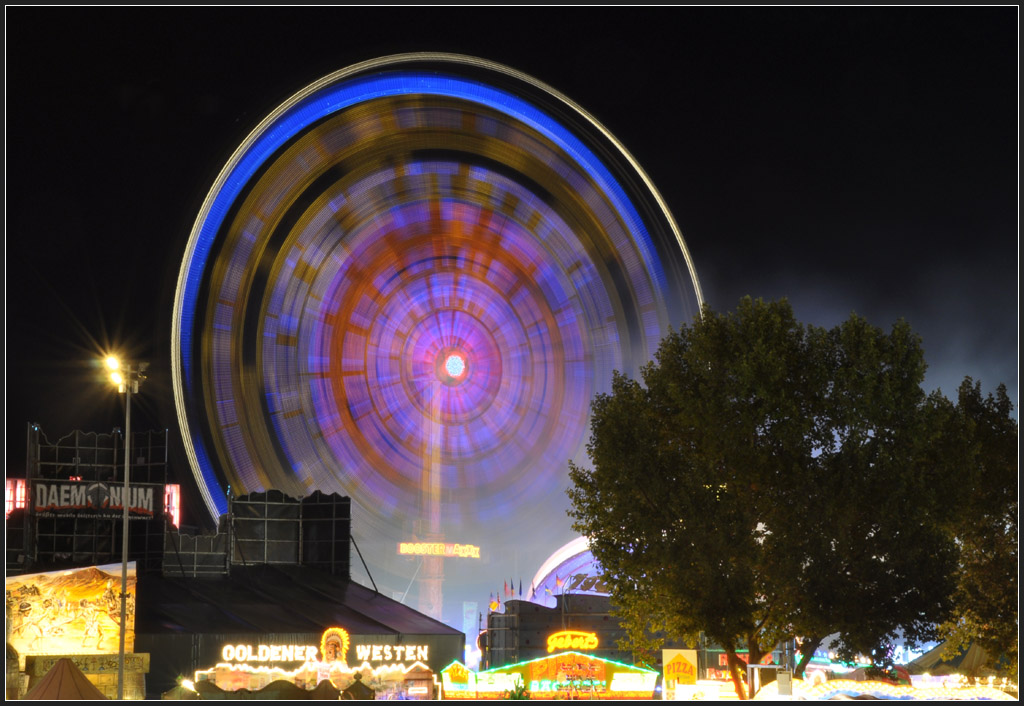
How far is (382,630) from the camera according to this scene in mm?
32469

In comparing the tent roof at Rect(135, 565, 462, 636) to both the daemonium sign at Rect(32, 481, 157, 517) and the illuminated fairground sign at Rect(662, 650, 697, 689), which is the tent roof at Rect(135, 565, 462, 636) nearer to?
Result: the daemonium sign at Rect(32, 481, 157, 517)

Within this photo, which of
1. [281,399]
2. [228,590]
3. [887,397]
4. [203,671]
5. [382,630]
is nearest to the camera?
[887,397]

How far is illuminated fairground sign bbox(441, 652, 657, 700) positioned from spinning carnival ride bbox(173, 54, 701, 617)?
1276 centimetres

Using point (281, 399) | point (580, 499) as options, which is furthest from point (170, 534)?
point (580, 499)

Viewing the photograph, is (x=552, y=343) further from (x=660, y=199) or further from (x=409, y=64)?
(x=409, y=64)

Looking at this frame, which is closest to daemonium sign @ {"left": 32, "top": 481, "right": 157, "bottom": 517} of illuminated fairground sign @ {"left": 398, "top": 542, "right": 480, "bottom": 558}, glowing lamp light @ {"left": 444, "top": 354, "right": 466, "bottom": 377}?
glowing lamp light @ {"left": 444, "top": 354, "right": 466, "bottom": 377}

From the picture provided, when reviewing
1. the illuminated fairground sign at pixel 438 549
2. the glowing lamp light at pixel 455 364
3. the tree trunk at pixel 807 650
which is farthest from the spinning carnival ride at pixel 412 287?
the tree trunk at pixel 807 650

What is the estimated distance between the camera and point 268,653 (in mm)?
30562

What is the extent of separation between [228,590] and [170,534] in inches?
116

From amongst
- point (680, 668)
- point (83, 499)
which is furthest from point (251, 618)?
point (680, 668)

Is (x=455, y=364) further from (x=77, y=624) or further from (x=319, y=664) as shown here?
(x=77, y=624)

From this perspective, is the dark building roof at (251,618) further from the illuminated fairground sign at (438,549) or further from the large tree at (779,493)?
the illuminated fairground sign at (438,549)

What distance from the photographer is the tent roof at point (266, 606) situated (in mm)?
30938

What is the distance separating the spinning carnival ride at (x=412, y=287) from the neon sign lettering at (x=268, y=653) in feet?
19.0
